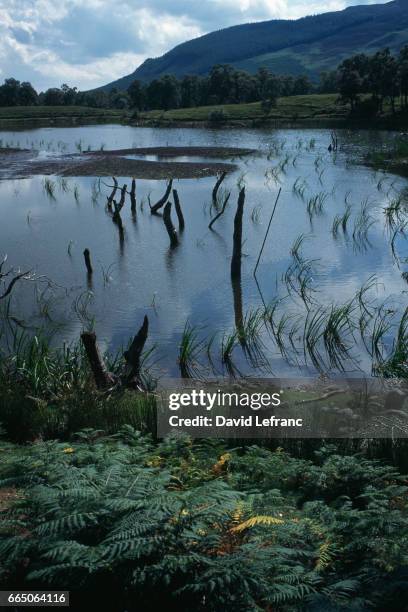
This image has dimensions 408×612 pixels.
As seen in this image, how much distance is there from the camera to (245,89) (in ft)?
370

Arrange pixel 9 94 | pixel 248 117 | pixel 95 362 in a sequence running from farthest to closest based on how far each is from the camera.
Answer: pixel 9 94, pixel 248 117, pixel 95 362

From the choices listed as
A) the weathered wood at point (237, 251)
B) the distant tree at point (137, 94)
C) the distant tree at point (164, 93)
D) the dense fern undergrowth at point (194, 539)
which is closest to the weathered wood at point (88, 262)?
the weathered wood at point (237, 251)

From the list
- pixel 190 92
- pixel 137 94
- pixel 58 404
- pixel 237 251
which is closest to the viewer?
pixel 58 404

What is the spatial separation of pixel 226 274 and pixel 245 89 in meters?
100

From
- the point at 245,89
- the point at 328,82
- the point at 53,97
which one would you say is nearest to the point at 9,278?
the point at 245,89

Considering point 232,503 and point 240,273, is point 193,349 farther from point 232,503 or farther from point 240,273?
point 232,503

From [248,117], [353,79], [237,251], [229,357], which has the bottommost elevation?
[229,357]

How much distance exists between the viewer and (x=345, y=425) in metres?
8.06

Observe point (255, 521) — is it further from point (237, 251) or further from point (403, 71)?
point (403, 71)

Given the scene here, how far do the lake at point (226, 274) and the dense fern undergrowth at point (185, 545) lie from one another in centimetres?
709

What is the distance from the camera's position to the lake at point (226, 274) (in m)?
13.2

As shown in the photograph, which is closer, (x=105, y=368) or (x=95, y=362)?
(x=95, y=362)

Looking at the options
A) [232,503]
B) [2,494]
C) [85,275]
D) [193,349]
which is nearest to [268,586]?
[232,503]

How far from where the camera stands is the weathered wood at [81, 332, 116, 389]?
9.56m
